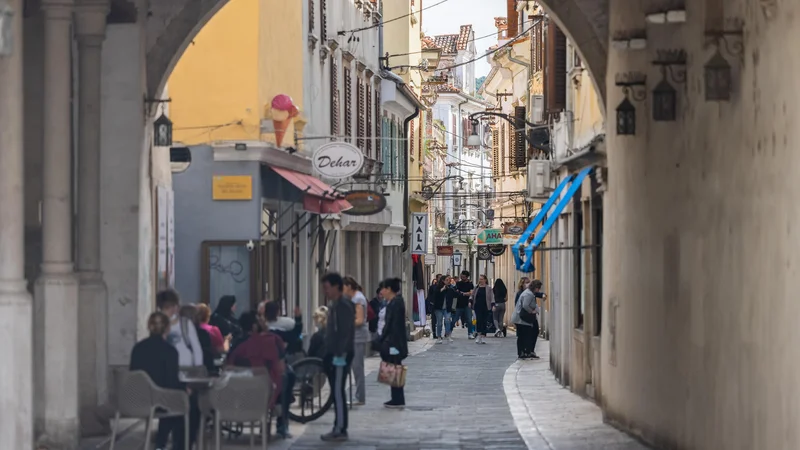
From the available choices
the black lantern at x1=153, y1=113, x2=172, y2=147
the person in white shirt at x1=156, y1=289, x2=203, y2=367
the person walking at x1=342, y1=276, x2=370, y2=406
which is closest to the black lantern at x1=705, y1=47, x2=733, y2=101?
the person in white shirt at x1=156, y1=289, x2=203, y2=367

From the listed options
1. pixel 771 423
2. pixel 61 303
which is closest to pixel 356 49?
pixel 61 303

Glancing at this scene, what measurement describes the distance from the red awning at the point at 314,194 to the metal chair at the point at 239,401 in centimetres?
1129

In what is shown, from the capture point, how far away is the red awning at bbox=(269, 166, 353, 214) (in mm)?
24969

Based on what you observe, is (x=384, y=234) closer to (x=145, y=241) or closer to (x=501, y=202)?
(x=501, y=202)

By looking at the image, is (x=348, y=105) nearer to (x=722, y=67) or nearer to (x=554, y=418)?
(x=554, y=418)

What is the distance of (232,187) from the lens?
23.6 m

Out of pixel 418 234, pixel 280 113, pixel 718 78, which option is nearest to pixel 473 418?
pixel 280 113

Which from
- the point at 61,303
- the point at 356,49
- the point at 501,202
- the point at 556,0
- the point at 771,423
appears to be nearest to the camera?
the point at 771,423

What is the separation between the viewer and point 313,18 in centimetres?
2884

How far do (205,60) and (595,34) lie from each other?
7.15m

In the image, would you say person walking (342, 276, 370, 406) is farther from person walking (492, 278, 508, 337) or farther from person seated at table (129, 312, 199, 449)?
person walking (492, 278, 508, 337)

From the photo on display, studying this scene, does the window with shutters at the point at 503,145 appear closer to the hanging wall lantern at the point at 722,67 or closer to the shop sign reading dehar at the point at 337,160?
the shop sign reading dehar at the point at 337,160

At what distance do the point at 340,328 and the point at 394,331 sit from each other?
11.4 feet

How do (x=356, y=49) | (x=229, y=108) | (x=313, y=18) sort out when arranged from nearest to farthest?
(x=229, y=108) < (x=313, y=18) < (x=356, y=49)
